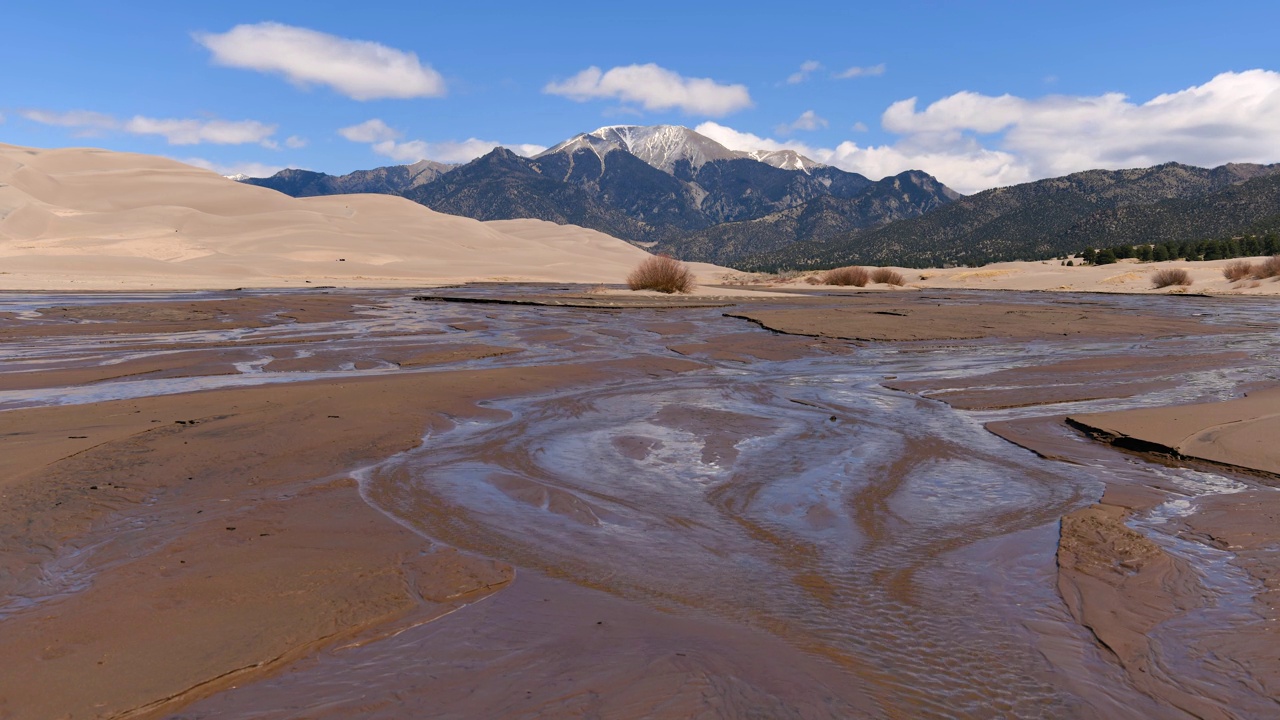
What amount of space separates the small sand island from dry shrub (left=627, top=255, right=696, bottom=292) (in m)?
26.6

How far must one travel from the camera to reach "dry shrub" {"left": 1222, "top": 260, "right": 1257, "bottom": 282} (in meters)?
48.1

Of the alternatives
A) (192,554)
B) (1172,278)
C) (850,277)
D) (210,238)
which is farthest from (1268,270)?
(210,238)

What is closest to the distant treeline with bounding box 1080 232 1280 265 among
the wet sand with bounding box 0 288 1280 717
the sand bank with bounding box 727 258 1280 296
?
the sand bank with bounding box 727 258 1280 296

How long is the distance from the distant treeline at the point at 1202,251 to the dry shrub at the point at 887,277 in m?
20.7

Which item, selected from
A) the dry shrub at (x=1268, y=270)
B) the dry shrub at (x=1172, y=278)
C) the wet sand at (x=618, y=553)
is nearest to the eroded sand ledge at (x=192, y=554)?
the wet sand at (x=618, y=553)

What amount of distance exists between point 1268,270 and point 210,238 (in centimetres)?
7812

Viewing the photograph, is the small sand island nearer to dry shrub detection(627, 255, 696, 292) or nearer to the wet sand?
the wet sand

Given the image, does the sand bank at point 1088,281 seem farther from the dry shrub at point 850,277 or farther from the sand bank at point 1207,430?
the sand bank at point 1207,430

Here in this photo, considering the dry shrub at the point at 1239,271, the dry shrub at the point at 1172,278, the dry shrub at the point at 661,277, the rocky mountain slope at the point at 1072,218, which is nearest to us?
the dry shrub at the point at 661,277

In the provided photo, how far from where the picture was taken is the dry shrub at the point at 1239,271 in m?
48.1

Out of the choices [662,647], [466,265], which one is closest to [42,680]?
[662,647]

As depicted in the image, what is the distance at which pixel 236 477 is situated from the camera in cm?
689

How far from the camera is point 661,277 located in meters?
42.3

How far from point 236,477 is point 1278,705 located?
7.07 metres
